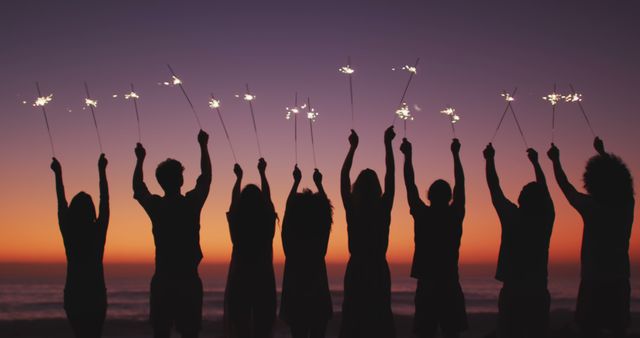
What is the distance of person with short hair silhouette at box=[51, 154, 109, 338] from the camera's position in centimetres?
663

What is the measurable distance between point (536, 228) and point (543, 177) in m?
0.77

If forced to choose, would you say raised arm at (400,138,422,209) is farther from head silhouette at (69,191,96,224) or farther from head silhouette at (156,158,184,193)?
head silhouette at (69,191,96,224)

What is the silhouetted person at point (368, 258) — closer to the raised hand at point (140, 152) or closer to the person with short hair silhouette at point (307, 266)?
the person with short hair silhouette at point (307, 266)

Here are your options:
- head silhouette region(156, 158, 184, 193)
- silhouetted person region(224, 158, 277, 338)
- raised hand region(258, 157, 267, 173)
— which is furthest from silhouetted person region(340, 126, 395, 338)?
head silhouette region(156, 158, 184, 193)

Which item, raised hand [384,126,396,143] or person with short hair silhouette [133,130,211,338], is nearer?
person with short hair silhouette [133,130,211,338]

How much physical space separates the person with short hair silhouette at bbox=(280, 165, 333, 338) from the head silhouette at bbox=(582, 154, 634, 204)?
2967 mm

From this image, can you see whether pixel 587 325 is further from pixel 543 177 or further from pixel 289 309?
pixel 289 309

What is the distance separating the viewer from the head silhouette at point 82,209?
6715 mm

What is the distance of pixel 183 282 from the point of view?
6605 millimetres

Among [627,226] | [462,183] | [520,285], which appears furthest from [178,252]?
[627,226]

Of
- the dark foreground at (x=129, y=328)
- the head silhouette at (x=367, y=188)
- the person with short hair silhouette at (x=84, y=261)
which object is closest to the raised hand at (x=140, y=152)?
the person with short hair silhouette at (x=84, y=261)

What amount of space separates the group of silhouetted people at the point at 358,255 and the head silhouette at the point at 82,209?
11mm

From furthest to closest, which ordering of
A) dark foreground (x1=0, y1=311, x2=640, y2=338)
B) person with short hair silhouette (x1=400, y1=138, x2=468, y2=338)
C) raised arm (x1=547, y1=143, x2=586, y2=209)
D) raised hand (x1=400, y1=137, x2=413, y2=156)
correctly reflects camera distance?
dark foreground (x1=0, y1=311, x2=640, y2=338), raised hand (x1=400, y1=137, x2=413, y2=156), raised arm (x1=547, y1=143, x2=586, y2=209), person with short hair silhouette (x1=400, y1=138, x2=468, y2=338)

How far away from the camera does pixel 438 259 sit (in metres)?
6.71
